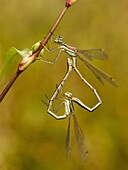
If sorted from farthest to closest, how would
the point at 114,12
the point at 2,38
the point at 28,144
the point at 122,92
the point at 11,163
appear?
the point at 114,12
the point at 122,92
the point at 2,38
the point at 28,144
the point at 11,163

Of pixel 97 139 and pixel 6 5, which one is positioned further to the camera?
pixel 6 5

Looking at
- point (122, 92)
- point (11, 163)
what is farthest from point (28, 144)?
point (122, 92)

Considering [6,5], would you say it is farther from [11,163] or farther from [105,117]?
[11,163]

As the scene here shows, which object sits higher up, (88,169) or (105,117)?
(105,117)

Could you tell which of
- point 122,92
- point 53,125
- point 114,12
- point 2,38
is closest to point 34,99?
point 53,125

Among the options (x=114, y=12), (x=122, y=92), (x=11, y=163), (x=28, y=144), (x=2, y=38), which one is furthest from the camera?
(x=114, y=12)

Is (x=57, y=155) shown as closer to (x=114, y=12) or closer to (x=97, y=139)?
(x=97, y=139)

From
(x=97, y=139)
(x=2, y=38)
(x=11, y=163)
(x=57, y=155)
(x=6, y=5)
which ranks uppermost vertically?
(x=6, y=5)
